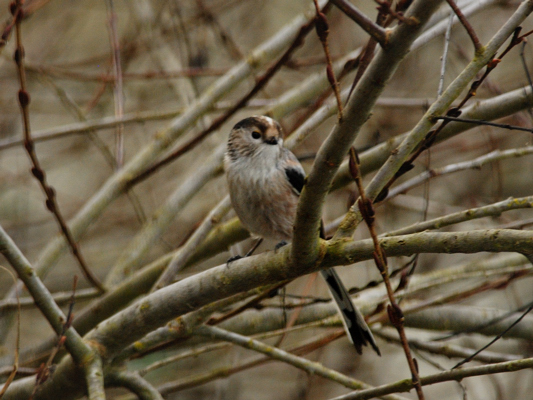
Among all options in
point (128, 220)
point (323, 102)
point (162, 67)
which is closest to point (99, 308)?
point (323, 102)

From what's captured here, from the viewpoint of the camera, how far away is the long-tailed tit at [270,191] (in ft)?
13.1

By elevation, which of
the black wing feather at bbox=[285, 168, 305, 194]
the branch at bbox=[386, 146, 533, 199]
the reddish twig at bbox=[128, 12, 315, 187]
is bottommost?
the branch at bbox=[386, 146, 533, 199]

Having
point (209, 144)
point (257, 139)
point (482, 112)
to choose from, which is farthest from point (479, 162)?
point (209, 144)

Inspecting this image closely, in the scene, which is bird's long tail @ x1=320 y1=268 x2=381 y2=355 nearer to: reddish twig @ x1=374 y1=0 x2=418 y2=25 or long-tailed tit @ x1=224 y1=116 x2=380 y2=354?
long-tailed tit @ x1=224 y1=116 x2=380 y2=354

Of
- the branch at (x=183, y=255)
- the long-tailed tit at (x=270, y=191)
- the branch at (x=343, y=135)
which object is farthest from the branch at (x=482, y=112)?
the branch at (x=343, y=135)

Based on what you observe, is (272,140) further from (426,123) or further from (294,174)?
(426,123)

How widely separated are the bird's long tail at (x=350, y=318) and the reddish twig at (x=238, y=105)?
131cm

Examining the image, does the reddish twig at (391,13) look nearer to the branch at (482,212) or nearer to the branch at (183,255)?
the branch at (482,212)

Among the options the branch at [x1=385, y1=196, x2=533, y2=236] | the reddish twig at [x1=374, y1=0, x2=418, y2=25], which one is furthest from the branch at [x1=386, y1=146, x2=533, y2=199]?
the reddish twig at [x1=374, y1=0, x2=418, y2=25]

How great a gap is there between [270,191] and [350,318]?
1.01 m

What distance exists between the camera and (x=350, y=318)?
12.8ft

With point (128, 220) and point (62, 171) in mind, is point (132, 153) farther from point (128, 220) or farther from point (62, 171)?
point (62, 171)

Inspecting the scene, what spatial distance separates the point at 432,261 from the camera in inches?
265

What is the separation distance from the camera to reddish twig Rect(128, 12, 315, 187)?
3.65 metres
